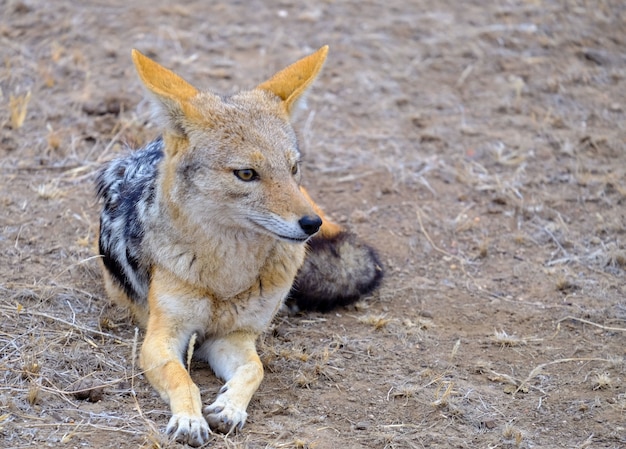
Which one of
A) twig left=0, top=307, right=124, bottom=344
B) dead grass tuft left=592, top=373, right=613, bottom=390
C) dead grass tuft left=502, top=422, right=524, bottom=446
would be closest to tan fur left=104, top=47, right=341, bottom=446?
twig left=0, top=307, right=124, bottom=344

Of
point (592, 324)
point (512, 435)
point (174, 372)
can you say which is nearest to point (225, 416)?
point (174, 372)

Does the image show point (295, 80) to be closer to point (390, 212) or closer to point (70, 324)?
point (70, 324)

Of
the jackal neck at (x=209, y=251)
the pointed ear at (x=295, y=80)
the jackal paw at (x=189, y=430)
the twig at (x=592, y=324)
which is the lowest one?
the twig at (x=592, y=324)

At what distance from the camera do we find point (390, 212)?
292 inches

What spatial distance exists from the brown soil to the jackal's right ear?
145cm

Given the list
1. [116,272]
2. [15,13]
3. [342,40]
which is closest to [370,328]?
[116,272]

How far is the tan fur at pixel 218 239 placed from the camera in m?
4.71

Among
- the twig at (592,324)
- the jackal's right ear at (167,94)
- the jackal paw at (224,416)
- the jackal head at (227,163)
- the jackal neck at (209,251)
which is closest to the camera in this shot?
the jackal paw at (224,416)

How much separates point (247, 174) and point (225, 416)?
4.31ft

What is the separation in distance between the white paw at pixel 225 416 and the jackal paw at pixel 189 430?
0.09 m

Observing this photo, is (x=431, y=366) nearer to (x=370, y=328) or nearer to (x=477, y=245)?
(x=370, y=328)

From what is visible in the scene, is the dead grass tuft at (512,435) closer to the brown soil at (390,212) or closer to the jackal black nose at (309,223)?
the brown soil at (390,212)

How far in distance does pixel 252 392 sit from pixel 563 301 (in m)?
2.67

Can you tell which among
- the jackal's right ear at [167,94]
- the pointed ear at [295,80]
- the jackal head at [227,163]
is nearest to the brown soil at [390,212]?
the jackal head at [227,163]
